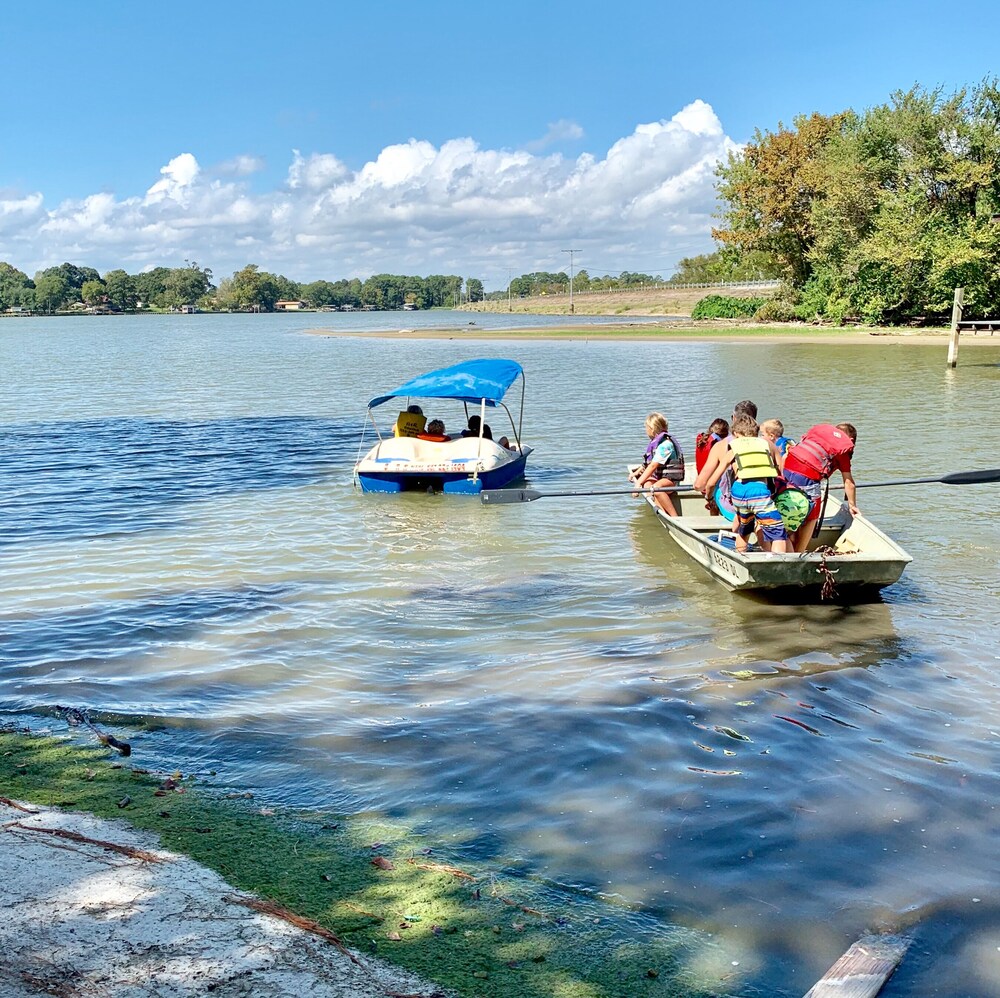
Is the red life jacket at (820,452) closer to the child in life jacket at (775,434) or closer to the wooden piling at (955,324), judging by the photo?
the child in life jacket at (775,434)

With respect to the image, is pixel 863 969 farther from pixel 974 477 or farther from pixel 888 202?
pixel 888 202

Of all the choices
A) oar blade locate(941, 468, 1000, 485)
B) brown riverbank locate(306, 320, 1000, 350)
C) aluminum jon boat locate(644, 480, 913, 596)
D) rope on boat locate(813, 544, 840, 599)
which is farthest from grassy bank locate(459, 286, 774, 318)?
rope on boat locate(813, 544, 840, 599)

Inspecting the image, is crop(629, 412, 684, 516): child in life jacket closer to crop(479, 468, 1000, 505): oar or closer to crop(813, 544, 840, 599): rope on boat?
crop(479, 468, 1000, 505): oar

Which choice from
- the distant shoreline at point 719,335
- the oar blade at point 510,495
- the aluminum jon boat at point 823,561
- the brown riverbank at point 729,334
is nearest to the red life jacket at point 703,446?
the oar blade at point 510,495

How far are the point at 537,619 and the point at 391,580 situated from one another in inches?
94.5

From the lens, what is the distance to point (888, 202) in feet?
176

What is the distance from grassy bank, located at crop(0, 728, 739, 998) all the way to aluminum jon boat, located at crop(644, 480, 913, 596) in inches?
221

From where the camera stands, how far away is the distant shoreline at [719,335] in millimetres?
52281

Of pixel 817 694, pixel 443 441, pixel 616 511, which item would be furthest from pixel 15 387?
pixel 817 694

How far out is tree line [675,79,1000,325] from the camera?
5178 centimetres

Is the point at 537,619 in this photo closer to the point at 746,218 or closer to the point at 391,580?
the point at 391,580

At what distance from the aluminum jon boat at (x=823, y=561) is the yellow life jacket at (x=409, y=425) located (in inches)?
303

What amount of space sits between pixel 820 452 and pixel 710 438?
3662mm

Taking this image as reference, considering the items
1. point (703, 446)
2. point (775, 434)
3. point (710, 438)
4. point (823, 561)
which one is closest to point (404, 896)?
point (823, 561)
